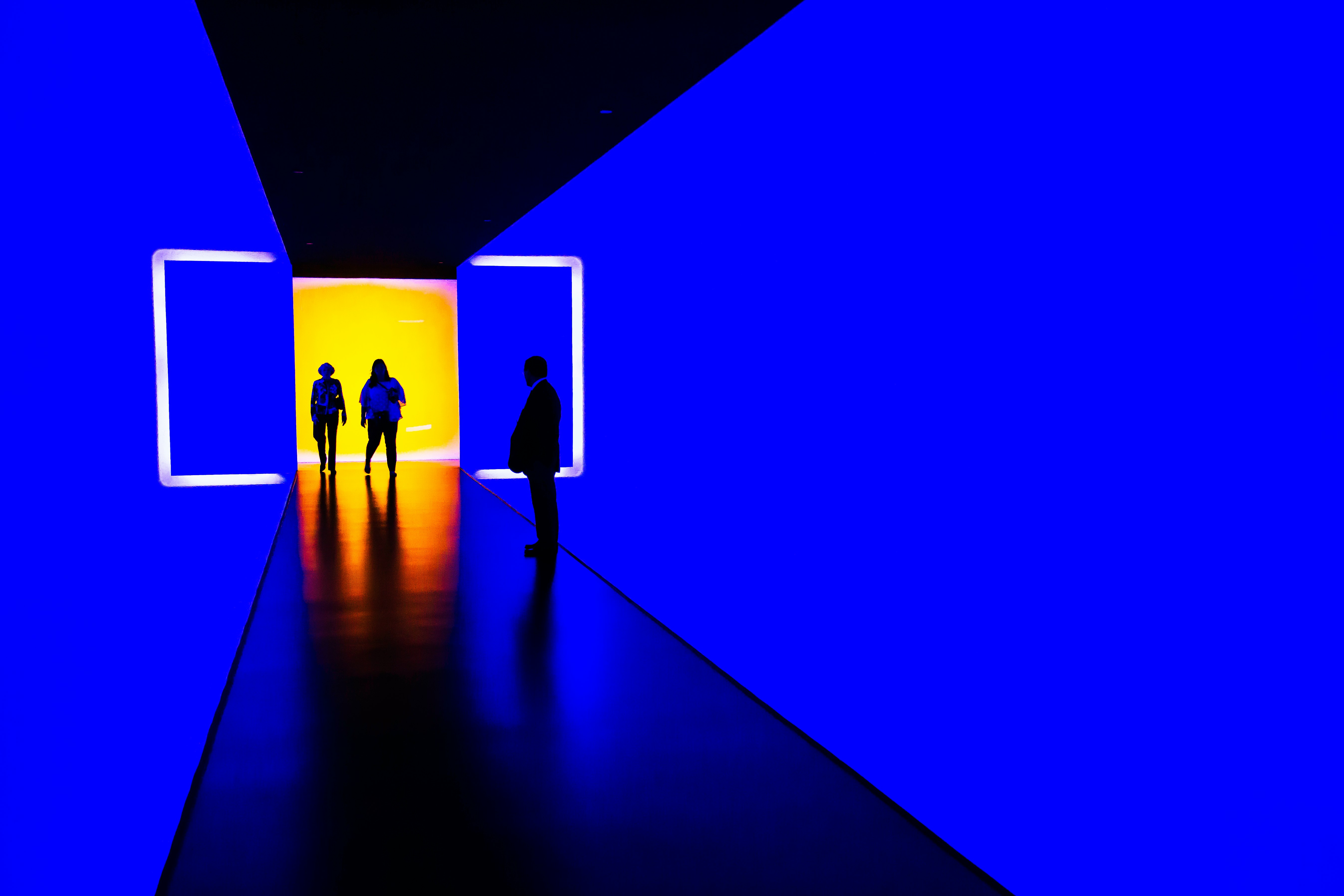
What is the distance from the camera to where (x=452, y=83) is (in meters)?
5.76

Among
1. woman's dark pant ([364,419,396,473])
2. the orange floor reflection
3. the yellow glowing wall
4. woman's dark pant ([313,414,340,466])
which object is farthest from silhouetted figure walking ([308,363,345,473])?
the yellow glowing wall

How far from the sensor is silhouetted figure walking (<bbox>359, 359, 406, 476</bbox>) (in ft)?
45.2

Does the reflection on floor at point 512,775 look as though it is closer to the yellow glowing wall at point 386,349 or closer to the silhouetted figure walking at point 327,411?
the silhouetted figure walking at point 327,411

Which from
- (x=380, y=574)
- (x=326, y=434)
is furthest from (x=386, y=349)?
(x=380, y=574)

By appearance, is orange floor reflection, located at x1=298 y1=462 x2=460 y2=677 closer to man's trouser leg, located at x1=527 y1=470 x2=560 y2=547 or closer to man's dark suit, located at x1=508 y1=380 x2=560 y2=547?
man's trouser leg, located at x1=527 y1=470 x2=560 y2=547

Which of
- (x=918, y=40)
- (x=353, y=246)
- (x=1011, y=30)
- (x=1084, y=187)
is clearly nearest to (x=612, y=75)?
(x=918, y=40)

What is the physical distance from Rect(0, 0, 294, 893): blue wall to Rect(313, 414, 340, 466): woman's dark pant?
11192 mm

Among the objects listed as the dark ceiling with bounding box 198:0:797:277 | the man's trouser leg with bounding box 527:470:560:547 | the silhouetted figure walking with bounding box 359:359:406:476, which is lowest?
the man's trouser leg with bounding box 527:470:560:547

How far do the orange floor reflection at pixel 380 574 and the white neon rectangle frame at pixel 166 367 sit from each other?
3.25 ft

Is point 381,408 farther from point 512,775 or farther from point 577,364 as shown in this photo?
point 512,775

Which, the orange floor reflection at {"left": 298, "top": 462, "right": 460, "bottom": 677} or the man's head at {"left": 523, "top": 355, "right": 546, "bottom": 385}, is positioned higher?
the man's head at {"left": 523, "top": 355, "right": 546, "bottom": 385}

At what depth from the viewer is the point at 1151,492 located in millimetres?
2449

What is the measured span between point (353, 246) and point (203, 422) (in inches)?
222

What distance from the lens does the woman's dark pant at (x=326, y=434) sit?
1487 cm
